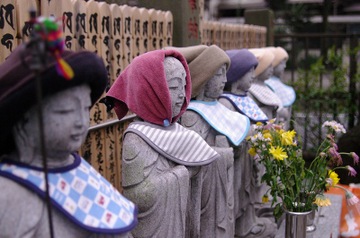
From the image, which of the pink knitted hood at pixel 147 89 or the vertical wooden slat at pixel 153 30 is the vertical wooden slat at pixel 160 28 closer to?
the vertical wooden slat at pixel 153 30

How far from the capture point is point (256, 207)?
423 centimetres

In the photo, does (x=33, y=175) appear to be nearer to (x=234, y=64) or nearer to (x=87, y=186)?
(x=87, y=186)

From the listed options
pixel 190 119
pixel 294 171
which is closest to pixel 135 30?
pixel 190 119

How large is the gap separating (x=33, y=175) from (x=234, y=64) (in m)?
2.39

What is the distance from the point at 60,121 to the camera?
1358mm

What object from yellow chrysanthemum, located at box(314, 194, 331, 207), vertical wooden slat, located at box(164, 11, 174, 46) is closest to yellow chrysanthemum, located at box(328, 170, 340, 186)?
yellow chrysanthemum, located at box(314, 194, 331, 207)

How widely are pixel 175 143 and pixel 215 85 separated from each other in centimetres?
81

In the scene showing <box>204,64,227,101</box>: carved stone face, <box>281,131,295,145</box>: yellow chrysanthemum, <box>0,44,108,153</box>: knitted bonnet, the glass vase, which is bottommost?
the glass vase

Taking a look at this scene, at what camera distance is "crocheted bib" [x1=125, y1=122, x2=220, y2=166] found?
2162 mm

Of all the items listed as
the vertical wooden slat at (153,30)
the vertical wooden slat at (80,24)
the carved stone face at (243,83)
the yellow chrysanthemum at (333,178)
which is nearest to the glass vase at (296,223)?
the yellow chrysanthemum at (333,178)

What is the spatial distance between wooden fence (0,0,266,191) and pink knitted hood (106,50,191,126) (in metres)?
0.43

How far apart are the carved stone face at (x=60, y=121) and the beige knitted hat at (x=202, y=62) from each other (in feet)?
4.89

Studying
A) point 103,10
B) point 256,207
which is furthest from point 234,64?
point 256,207

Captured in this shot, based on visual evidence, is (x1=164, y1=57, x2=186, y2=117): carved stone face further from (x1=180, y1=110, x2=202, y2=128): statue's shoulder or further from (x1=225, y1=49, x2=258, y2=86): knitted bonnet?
(x1=225, y1=49, x2=258, y2=86): knitted bonnet
